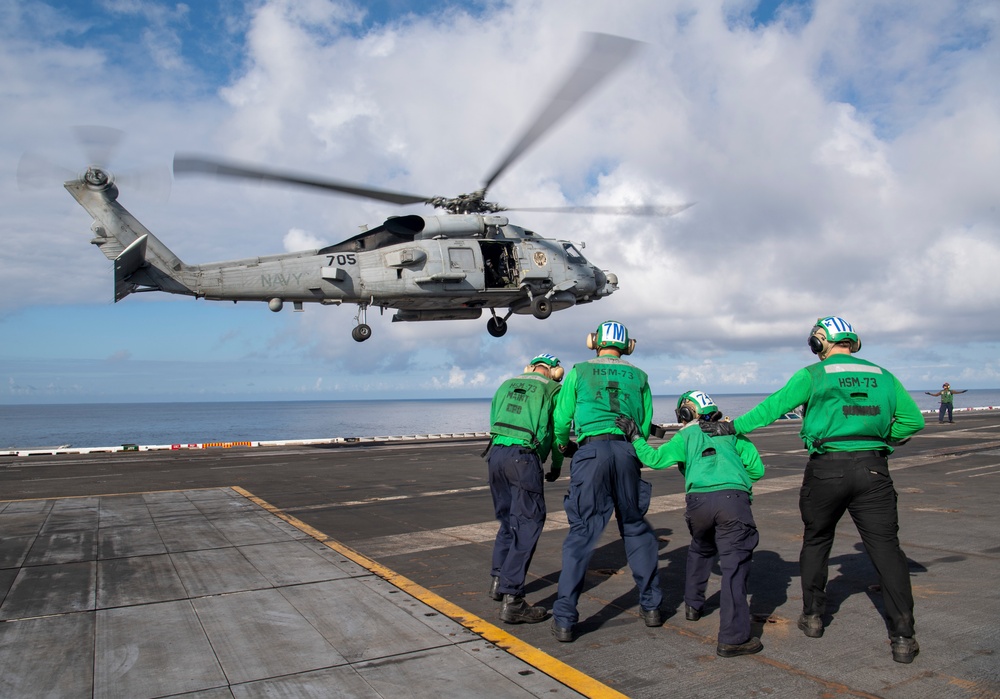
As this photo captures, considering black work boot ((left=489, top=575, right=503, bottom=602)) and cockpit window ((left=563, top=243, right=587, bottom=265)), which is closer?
black work boot ((left=489, top=575, right=503, bottom=602))

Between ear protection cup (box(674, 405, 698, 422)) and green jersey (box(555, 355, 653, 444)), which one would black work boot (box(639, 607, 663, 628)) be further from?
ear protection cup (box(674, 405, 698, 422))

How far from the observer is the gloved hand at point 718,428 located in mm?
4754

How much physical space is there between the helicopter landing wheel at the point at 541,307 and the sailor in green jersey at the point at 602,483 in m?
15.8

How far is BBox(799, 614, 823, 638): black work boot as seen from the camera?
461cm

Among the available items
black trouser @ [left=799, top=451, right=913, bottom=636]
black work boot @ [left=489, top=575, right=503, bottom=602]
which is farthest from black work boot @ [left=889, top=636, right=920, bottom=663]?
black work boot @ [left=489, top=575, right=503, bottom=602]

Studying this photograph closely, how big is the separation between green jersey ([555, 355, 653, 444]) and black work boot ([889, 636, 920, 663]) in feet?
6.66

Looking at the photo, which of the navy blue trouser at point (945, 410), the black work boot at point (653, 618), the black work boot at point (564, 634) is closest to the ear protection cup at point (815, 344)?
the black work boot at point (653, 618)

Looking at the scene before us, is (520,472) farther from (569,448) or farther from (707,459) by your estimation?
(707,459)

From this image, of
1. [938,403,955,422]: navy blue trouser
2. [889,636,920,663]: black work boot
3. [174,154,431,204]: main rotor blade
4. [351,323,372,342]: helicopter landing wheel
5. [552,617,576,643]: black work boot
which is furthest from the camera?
[938,403,955,422]: navy blue trouser

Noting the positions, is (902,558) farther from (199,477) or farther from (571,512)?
(199,477)

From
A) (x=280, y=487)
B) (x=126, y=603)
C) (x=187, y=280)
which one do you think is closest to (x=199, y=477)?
(x=280, y=487)

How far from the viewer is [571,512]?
16.3 feet

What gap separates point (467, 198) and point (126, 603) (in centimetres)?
1566

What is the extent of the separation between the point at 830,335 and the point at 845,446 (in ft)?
2.56
